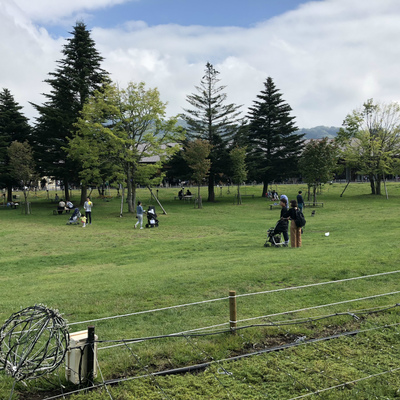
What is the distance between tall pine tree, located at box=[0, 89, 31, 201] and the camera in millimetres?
39438

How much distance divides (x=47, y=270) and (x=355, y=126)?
40.4m

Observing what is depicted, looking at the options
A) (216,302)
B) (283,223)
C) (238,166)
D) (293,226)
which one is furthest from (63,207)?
(216,302)

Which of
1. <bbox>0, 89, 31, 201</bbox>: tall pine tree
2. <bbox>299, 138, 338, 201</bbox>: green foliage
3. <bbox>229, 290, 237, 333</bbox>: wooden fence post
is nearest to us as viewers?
<bbox>229, 290, 237, 333</bbox>: wooden fence post

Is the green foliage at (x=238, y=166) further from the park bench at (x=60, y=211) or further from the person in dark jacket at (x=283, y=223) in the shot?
the person in dark jacket at (x=283, y=223)

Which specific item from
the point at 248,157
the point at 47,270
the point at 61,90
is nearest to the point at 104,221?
the point at 47,270

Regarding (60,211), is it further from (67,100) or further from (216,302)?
(216,302)

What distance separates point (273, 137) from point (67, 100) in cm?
2245

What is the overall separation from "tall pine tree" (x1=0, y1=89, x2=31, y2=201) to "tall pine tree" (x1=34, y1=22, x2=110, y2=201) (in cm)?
550

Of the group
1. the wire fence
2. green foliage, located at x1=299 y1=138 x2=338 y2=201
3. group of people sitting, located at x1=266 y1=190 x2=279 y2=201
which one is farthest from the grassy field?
group of people sitting, located at x1=266 y1=190 x2=279 y2=201

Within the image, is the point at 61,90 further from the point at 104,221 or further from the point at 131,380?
the point at 131,380

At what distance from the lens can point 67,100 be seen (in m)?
35.8

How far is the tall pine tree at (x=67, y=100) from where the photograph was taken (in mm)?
34938

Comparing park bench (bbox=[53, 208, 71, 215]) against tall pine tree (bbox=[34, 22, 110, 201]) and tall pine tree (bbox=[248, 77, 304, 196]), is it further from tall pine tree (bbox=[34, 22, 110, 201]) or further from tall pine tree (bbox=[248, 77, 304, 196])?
tall pine tree (bbox=[248, 77, 304, 196])

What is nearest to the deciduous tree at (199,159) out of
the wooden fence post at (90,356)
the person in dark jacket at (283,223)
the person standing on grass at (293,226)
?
the person in dark jacket at (283,223)
